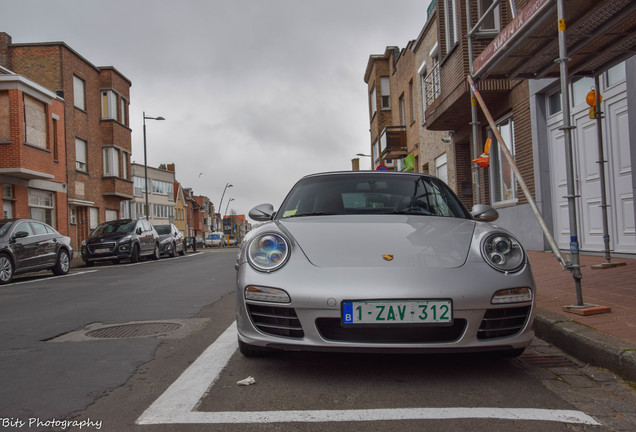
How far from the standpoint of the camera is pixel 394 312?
3062 millimetres

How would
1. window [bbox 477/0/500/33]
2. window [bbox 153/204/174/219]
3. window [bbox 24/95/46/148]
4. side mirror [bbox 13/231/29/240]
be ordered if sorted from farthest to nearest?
1. window [bbox 153/204/174/219]
2. window [bbox 24/95/46/148]
3. window [bbox 477/0/500/33]
4. side mirror [bbox 13/231/29/240]

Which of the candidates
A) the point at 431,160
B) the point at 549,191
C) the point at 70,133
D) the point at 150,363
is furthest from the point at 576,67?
the point at 70,133

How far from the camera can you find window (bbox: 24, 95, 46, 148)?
21.6 metres

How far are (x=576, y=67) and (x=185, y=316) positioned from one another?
544 cm

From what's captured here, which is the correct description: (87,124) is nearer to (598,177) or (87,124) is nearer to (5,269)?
(5,269)

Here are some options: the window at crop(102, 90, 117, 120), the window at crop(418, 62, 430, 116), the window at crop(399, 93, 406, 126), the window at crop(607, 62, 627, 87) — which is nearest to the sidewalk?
the window at crop(607, 62, 627, 87)

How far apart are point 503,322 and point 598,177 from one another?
651 centimetres

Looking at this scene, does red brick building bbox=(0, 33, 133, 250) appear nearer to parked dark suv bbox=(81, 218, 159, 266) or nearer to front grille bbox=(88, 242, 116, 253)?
parked dark suv bbox=(81, 218, 159, 266)

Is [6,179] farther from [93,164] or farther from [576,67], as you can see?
[576,67]

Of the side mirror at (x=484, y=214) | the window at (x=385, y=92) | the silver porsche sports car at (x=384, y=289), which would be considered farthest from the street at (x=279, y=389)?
the window at (x=385, y=92)

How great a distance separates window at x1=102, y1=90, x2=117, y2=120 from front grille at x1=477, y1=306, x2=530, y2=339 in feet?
103

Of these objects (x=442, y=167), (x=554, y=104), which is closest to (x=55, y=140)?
(x=442, y=167)

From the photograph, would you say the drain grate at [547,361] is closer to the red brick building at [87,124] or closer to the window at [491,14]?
the window at [491,14]

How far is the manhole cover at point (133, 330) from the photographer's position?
4906mm
